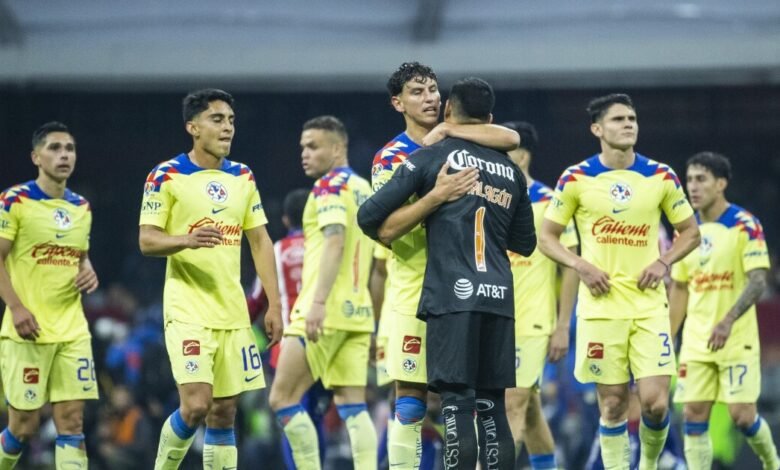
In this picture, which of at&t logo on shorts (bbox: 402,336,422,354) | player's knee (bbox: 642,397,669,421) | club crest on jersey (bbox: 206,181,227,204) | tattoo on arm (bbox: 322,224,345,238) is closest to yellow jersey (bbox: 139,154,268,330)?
club crest on jersey (bbox: 206,181,227,204)

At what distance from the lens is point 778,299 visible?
59.5ft

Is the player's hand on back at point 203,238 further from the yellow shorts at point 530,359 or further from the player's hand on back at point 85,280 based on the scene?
the yellow shorts at point 530,359

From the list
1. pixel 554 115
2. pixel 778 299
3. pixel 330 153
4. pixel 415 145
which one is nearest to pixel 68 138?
pixel 330 153

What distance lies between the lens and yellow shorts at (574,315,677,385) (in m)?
8.41

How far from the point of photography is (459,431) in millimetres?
6871

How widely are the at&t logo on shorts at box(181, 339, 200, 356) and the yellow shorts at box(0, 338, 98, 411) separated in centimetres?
162

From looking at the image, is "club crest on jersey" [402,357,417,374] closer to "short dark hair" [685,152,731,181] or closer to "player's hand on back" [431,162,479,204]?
"player's hand on back" [431,162,479,204]

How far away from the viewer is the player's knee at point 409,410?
24.4 feet

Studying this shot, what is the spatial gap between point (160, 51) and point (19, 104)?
3306 millimetres

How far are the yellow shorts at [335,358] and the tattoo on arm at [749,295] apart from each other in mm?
2869

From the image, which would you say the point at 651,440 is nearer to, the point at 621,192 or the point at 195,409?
the point at 621,192

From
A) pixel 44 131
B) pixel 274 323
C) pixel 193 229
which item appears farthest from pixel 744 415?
pixel 44 131

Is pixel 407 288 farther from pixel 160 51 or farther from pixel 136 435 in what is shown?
pixel 160 51

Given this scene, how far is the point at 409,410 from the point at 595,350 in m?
1.69
